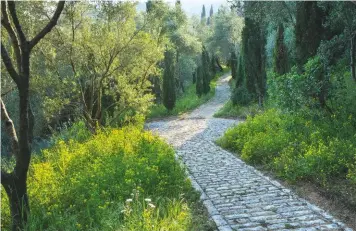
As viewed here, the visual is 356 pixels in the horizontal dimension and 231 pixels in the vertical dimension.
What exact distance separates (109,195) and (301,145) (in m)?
5.00

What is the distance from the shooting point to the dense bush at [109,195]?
16.6 feet

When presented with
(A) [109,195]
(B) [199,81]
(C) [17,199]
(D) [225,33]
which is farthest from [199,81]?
(C) [17,199]

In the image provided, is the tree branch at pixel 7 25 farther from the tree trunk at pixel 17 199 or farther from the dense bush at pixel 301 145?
the dense bush at pixel 301 145

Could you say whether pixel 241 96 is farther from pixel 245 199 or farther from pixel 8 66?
pixel 8 66

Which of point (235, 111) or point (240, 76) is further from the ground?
point (240, 76)

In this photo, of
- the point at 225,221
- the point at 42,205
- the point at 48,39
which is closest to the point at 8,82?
the point at 48,39

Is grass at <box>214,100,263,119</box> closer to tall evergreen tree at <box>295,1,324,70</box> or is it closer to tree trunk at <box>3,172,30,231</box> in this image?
tall evergreen tree at <box>295,1,324,70</box>

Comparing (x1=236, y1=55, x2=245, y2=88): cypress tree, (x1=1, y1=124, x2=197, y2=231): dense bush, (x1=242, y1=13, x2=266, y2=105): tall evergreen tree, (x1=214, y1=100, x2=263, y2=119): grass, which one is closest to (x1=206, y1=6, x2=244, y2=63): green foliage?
(x1=236, y1=55, x2=245, y2=88): cypress tree

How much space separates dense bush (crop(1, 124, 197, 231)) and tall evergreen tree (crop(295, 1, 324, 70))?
6.51m

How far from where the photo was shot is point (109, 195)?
19.5 feet

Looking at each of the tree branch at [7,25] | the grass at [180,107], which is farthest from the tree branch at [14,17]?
the grass at [180,107]

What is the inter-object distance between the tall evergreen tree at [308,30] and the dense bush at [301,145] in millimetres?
2267

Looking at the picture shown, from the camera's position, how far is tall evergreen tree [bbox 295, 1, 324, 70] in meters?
11.5

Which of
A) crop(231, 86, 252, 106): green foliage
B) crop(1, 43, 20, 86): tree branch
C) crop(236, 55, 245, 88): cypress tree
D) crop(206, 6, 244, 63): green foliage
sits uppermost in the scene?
crop(206, 6, 244, 63): green foliage
